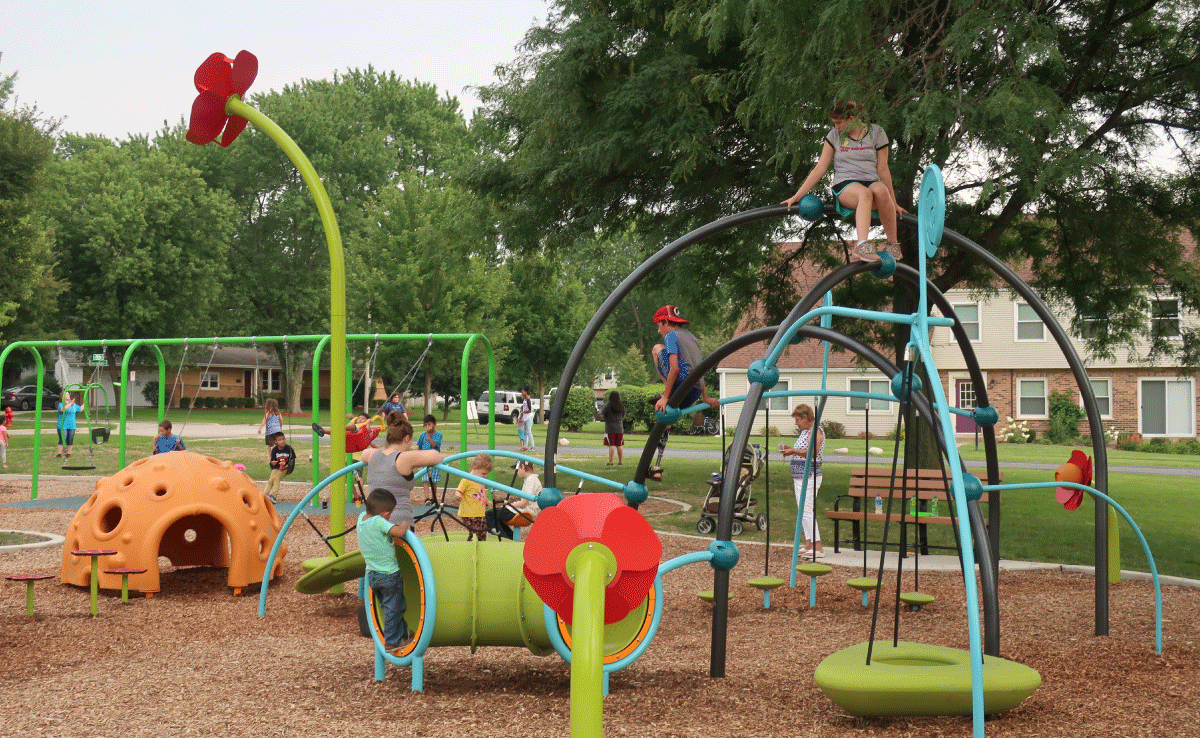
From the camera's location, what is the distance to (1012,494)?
639 inches

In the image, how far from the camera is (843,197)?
5.57 m

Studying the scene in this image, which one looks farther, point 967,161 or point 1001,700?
point 967,161

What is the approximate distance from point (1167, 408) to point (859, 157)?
32989 mm

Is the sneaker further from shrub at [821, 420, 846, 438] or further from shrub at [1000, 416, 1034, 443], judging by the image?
shrub at [821, 420, 846, 438]

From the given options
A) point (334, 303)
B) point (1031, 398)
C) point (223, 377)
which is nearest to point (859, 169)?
point (334, 303)

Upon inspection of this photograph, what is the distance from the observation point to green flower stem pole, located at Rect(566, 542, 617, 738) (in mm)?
2559

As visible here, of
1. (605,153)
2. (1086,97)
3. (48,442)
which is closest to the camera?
(1086,97)

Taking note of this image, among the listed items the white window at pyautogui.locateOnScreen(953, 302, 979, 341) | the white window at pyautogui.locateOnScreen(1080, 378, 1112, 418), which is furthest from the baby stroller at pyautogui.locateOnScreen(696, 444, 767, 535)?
the white window at pyautogui.locateOnScreen(1080, 378, 1112, 418)

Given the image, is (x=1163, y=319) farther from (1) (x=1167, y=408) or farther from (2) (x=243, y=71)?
(1) (x=1167, y=408)

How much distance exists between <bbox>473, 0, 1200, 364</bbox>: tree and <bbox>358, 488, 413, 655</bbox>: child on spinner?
508 centimetres

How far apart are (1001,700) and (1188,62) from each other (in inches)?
344

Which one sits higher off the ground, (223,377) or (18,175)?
(18,175)

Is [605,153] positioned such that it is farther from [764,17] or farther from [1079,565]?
[1079,565]

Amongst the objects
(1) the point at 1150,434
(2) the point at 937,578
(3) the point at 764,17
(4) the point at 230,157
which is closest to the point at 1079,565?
(2) the point at 937,578
